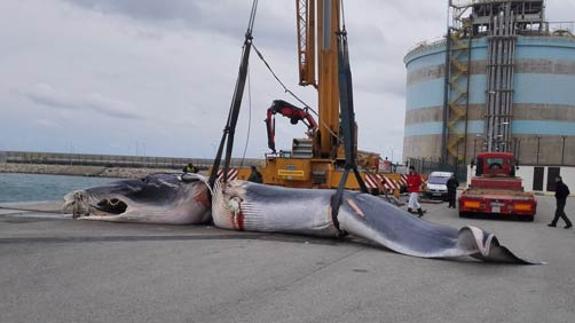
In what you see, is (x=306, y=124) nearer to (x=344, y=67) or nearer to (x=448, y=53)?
(x=344, y=67)

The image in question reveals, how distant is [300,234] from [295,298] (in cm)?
559

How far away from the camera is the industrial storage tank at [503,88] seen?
198ft

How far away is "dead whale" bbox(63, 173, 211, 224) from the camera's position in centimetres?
1390

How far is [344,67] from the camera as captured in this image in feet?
45.6

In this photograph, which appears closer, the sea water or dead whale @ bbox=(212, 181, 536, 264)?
dead whale @ bbox=(212, 181, 536, 264)

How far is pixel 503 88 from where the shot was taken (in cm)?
6069

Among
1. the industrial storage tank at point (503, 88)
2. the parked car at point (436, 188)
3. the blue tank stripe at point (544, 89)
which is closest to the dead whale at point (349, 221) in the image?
the parked car at point (436, 188)

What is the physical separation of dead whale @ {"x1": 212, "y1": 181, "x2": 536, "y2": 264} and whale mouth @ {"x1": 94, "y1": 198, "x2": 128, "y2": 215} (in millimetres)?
2449

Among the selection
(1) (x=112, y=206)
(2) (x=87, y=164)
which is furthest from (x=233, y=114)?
(2) (x=87, y=164)

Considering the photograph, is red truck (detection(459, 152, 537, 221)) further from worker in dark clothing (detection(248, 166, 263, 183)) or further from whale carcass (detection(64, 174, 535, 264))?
whale carcass (detection(64, 174, 535, 264))

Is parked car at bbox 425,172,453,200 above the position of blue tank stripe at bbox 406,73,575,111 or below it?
below

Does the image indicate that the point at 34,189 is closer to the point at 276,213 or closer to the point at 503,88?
the point at 276,213

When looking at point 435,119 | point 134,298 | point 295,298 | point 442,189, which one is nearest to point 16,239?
point 134,298

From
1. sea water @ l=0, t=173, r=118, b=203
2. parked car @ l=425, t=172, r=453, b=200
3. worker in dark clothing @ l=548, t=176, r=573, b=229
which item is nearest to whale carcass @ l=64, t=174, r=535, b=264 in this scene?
worker in dark clothing @ l=548, t=176, r=573, b=229
